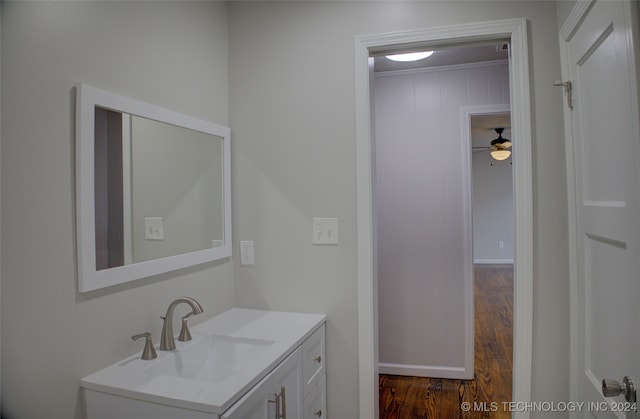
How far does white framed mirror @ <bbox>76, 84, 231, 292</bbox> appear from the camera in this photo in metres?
1.20

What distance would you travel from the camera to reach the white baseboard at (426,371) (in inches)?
118

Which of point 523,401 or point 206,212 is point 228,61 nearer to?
point 206,212

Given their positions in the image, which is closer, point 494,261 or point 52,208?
point 52,208

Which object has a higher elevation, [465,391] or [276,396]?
[276,396]

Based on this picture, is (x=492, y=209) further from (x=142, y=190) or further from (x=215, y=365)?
(x=142, y=190)

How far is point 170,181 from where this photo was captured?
5.16ft

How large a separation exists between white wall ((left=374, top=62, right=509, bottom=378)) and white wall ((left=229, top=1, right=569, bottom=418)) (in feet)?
4.49

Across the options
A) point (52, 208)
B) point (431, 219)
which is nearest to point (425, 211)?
point (431, 219)

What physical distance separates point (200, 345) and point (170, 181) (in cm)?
67

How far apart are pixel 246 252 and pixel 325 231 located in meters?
0.44

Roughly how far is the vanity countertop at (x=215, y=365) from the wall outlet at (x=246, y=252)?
0.25m

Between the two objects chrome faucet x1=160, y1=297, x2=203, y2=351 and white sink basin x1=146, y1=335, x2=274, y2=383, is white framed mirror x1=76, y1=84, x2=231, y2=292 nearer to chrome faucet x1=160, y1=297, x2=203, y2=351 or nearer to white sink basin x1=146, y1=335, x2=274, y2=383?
chrome faucet x1=160, y1=297, x2=203, y2=351

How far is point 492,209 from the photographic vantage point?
8.12m

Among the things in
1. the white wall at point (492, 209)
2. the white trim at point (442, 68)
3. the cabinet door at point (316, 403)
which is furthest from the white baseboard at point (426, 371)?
the white wall at point (492, 209)
